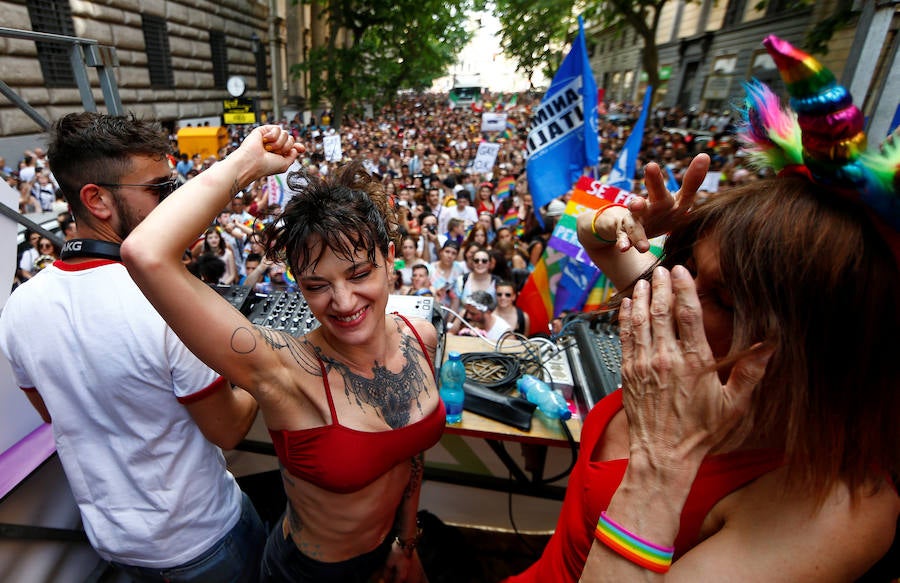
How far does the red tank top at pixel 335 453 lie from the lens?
1430 mm

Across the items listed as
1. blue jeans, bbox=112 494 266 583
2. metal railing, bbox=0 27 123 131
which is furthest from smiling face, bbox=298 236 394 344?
metal railing, bbox=0 27 123 131

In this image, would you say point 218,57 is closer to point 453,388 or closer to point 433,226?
point 433,226

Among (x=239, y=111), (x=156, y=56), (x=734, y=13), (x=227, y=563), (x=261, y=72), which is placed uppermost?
(x=734, y=13)

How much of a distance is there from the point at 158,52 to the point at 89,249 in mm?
17492

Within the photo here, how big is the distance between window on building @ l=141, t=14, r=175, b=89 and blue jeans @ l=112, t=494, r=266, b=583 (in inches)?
673

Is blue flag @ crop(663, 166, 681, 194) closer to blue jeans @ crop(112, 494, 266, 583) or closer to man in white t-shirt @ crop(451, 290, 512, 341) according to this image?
man in white t-shirt @ crop(451, 290, 512, 341)

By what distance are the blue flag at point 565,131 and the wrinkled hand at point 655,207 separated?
3.81 m

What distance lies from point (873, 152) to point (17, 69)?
48.0 ft

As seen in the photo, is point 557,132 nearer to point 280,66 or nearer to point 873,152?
point 873,152

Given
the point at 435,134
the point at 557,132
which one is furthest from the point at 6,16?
the point at 435,134

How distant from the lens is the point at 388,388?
169 centimetres

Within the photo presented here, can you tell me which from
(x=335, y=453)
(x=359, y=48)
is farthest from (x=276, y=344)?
(x=359, y=48)

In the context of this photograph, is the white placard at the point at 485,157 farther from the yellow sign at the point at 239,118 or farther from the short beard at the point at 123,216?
the short beard at the point at 123,216

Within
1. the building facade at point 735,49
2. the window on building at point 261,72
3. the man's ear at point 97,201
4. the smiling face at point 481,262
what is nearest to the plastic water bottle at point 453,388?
the man's ear at point 97,201
